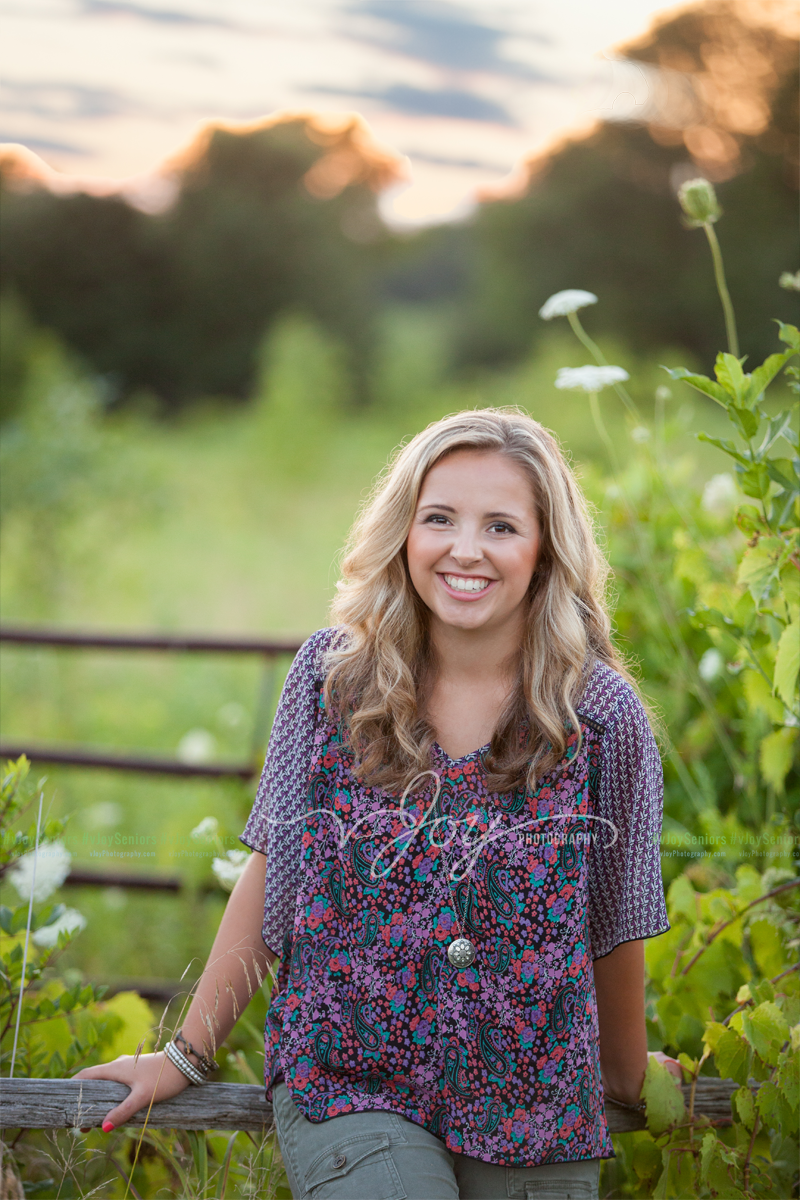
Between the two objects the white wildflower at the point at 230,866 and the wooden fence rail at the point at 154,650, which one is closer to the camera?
the white wildflower at the point at 230,866

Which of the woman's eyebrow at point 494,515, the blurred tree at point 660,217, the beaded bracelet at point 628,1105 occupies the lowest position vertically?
the beaded bracelet at point 628,1105

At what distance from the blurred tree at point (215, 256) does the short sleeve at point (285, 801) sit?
15.4 m

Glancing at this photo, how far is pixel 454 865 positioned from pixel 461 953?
0.12m

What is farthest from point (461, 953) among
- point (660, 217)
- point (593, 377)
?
point (660, 217)

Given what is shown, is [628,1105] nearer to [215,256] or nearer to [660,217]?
[660,217]

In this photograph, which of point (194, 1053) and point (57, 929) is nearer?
point (194, 1053)

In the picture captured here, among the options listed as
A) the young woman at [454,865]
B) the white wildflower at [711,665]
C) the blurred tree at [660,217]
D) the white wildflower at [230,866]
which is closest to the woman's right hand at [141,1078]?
the young woman at [454,865]

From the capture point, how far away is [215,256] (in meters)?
17.1

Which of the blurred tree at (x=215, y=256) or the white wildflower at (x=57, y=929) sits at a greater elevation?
the blurred tree at (x=215, y=256)

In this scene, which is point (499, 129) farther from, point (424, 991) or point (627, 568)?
point (424, 991)

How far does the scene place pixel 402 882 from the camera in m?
1.33

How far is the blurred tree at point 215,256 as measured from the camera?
16.6 metres

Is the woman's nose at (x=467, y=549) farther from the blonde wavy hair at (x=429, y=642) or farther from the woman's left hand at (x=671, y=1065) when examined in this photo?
the woman's left hand at (x=671, y=1065)

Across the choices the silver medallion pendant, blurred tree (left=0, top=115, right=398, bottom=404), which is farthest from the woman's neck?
blurred tree (left=0, top=115, right=398, bottom=404)
